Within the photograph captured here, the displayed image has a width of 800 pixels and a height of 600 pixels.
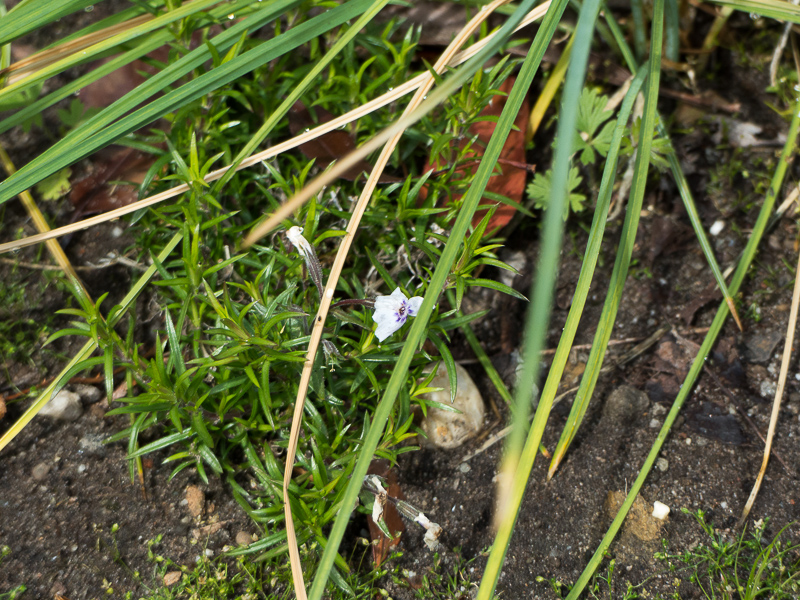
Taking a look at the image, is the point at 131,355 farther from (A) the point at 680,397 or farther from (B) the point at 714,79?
(B) the point at 714,79

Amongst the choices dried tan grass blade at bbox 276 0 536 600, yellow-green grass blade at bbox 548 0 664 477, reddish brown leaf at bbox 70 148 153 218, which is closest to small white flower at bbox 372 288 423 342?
dried tan grass blade at bbox 276 0 536 600

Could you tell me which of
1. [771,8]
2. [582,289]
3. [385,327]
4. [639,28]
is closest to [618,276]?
[582,289]

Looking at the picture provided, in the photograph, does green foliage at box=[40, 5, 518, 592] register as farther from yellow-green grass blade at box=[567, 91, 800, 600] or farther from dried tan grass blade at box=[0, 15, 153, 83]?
yellow-green grass blade at box=[567, 91, 800, 600]

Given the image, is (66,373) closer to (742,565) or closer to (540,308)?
(540,308)

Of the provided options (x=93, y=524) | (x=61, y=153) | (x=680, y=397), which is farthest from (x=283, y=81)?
(x=680, y=397)

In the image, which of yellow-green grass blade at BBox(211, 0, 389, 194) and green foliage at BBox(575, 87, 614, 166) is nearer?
yellow-green grass blade at BBox(211, 0, 389, 194)

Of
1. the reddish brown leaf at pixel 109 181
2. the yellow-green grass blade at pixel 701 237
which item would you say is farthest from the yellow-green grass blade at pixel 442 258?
the reddish brown leaf at pixel 109 181
